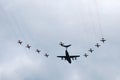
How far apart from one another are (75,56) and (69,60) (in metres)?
3.52

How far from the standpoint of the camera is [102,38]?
152m

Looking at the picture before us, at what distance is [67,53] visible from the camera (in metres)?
176

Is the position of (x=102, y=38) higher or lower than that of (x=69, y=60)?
higher

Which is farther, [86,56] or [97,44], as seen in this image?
[86,56]

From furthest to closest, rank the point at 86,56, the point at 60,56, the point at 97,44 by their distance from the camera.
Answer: the point at 60,56 → the point at 86,56 → the point at 97,44

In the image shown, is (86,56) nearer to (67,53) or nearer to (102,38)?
(67,53)

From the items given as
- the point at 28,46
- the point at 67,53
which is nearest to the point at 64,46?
the point at 67,53

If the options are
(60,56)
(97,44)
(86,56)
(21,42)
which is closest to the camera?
(21,42)

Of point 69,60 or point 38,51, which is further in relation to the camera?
point 69,60

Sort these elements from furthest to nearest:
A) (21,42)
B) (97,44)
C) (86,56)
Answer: (86,56)
(97,44)
(21,42)

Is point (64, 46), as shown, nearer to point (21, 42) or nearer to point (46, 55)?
point (46, 55)

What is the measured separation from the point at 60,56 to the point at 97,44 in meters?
27.8

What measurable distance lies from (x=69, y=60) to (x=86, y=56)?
35.8 ft

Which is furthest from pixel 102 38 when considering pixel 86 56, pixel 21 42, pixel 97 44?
pixel 21 42
